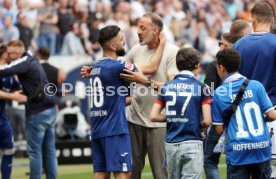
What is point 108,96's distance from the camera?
10.9 meters

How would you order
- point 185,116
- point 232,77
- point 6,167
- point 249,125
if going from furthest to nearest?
point 6,167 → point 185,116 → point 232,77 → point 249,125

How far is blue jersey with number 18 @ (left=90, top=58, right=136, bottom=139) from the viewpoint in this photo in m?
10.8

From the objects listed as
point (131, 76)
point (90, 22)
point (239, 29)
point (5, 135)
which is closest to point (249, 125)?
point (131, 76)

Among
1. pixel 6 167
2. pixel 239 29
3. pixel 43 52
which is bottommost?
pixel 6 167

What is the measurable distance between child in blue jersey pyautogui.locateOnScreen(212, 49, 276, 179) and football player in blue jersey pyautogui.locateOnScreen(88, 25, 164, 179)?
1279 millimetres

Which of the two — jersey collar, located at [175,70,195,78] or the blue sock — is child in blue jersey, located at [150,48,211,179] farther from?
the blue sock

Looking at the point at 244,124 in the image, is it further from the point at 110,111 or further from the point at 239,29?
the point at 239,29

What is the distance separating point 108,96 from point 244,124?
1700 mm

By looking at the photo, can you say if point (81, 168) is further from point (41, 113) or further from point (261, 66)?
point (261, 66)

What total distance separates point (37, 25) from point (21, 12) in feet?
2.95

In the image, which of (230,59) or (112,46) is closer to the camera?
(230,59)

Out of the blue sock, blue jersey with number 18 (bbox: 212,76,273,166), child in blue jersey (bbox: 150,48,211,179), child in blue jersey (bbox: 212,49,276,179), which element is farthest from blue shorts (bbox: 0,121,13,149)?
blue jersey with number 18 (bbox: 212,76,273,166)

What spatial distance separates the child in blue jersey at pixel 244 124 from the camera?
995 cm

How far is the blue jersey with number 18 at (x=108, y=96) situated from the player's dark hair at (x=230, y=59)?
3.89ft
